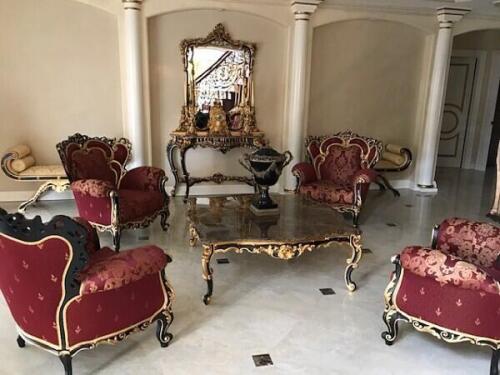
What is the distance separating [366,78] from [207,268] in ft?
14.4

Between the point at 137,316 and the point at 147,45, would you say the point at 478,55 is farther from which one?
the point at 137,316

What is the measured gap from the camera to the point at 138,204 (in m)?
4.00

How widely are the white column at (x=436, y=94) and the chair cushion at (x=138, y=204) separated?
4199 mm

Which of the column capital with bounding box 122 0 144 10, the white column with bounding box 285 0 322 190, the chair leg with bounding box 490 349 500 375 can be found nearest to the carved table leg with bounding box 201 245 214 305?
the chair leg with bounding box 490 349 500 375

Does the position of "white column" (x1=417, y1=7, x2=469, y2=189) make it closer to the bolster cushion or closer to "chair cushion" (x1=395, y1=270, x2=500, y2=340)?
"chair cushion" (x1=395, y1=270, x2=500, y2=340)

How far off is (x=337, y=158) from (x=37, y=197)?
352 cm

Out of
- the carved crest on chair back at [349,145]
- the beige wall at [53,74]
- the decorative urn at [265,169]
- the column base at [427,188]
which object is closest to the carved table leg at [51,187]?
the beige wall at [53,74]

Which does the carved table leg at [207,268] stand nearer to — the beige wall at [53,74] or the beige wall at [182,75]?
→ the beige wall at [182,75]

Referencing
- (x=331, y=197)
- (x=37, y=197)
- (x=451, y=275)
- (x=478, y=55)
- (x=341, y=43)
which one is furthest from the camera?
(x=478, y=55)

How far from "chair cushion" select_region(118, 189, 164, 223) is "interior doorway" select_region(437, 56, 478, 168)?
6332mm

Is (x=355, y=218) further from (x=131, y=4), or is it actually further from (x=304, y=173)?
(x=131, y=4)

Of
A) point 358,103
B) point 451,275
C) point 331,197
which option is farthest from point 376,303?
point 358,103

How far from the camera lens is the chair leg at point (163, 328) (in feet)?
8.30

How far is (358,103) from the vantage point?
6.38m
